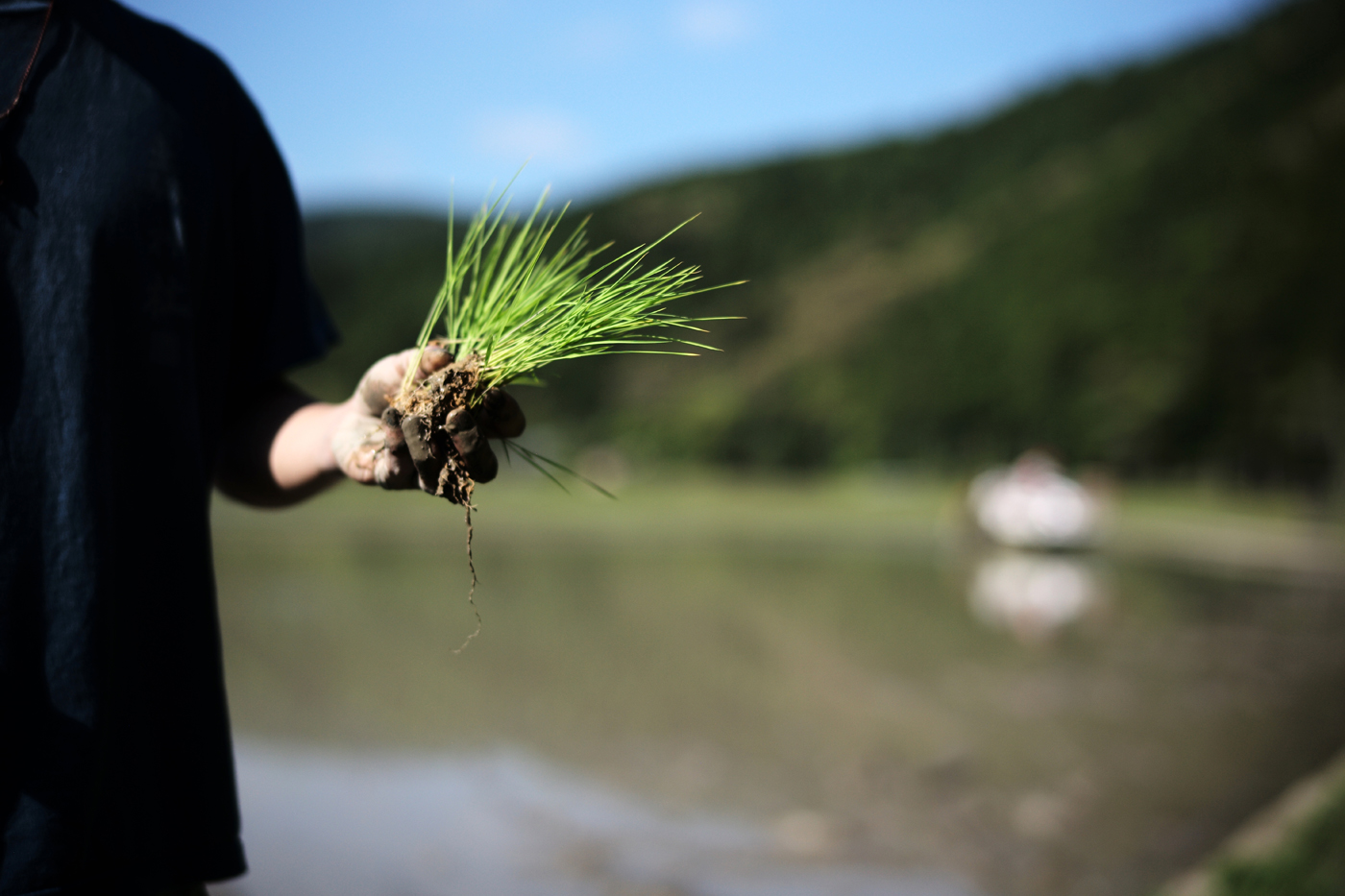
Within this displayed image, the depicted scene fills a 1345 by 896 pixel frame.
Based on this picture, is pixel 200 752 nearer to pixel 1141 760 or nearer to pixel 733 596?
pixel 1141 760

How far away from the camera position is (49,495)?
1.24 metres

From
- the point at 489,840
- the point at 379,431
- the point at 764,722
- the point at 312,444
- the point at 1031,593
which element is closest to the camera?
Result: the point at 379,431

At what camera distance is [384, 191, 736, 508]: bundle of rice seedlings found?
129cm

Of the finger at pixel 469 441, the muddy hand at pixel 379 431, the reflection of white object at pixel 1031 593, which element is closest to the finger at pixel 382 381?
the muddy hand at pixel 379 431

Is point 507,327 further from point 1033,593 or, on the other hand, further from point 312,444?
point 1033,593

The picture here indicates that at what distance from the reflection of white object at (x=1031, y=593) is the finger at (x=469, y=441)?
30.1ft

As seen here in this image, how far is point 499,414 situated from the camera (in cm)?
136

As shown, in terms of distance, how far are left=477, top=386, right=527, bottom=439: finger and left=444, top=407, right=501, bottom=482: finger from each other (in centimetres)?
5

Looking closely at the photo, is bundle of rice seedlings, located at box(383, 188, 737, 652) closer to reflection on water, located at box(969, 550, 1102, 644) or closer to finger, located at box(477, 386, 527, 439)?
finger, located at box(477, 386, 527, 439)

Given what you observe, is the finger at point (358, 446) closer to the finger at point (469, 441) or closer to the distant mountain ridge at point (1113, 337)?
the finger at point (469, 441)

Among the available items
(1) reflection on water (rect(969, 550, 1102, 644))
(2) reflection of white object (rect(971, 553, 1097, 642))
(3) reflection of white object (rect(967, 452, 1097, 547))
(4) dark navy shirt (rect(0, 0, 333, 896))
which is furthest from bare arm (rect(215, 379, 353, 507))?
(3) reflection of white object (rect(967, 452, 1097, 547))

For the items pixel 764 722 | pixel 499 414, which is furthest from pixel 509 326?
pixel 764 722

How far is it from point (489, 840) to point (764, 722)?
250cm

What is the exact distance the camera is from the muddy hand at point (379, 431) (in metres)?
1.29
